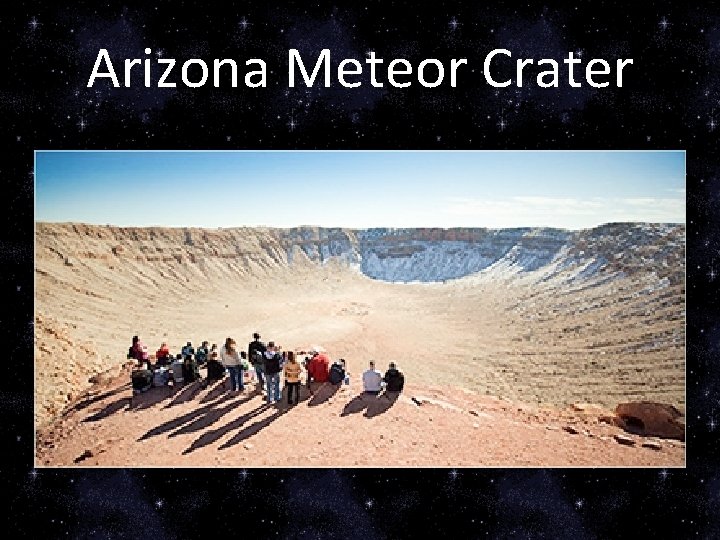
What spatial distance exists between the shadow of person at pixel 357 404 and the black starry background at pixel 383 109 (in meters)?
0.77

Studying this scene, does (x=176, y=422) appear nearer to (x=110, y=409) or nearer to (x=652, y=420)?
(x=110, y=409)

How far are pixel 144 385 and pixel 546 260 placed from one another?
35170mm

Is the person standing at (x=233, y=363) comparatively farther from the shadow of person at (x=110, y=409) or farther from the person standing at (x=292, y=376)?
the shadow of person at (x=110, y=409)

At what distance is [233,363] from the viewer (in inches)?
294

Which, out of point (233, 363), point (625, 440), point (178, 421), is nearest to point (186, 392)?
point (178, 421)

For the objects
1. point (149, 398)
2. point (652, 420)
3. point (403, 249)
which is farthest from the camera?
point (403, 249)

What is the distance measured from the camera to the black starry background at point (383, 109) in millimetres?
7094

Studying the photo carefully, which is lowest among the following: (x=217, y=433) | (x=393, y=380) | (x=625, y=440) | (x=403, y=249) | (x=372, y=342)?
(x=372, y=342)

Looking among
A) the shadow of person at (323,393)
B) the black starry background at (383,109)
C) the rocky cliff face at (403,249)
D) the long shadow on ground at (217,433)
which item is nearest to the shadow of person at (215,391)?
the long shadow on ground at (217,433)

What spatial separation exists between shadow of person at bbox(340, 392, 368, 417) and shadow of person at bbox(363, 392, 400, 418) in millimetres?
76

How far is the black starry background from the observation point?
7094 mm

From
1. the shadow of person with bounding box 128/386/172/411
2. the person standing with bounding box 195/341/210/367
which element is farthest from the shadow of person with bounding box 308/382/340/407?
the shadow of person with bounding box 128/386/172/411

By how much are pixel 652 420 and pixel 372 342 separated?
1237cm

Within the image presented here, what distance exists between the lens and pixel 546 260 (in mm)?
38969
